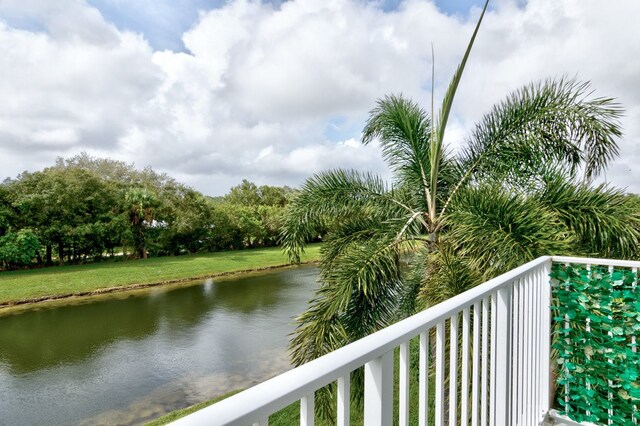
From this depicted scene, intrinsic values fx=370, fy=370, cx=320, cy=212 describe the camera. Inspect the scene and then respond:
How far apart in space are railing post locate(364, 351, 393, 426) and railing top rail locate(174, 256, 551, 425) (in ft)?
0.10

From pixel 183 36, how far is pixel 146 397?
6606 mm

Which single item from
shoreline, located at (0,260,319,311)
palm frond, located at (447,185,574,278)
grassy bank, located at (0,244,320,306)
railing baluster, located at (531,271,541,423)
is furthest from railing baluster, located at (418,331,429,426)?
grassy bank, located at (0,244,320,306)

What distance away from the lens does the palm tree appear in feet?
10.3

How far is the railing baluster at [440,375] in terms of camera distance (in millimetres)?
929

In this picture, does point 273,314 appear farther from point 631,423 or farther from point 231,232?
point 231,232

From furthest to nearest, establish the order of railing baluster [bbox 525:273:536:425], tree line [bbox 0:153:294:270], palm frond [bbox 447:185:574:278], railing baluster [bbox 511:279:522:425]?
tree line [bbox 0:153:294:270]
palm frond [bbox 447:185:574:278]
railing baluster [bbox 525:273:536:425]
railing baluster [bbox 511:279:522:425]

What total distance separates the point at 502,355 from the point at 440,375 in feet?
1.99

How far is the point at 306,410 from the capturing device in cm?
56

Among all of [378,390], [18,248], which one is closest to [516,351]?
[378,390]

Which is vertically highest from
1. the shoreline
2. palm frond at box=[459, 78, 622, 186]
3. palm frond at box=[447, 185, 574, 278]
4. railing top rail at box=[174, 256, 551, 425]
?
palm frond at box=[459, 78, 622, 186]

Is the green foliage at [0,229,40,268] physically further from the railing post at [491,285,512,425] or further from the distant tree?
the railing post at [491,285,512,425]

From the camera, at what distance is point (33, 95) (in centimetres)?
1455

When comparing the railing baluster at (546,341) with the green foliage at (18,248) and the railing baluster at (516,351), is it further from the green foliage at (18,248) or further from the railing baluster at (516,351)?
the green foliage at (18,248)

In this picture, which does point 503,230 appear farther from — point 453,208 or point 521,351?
point 521,351
